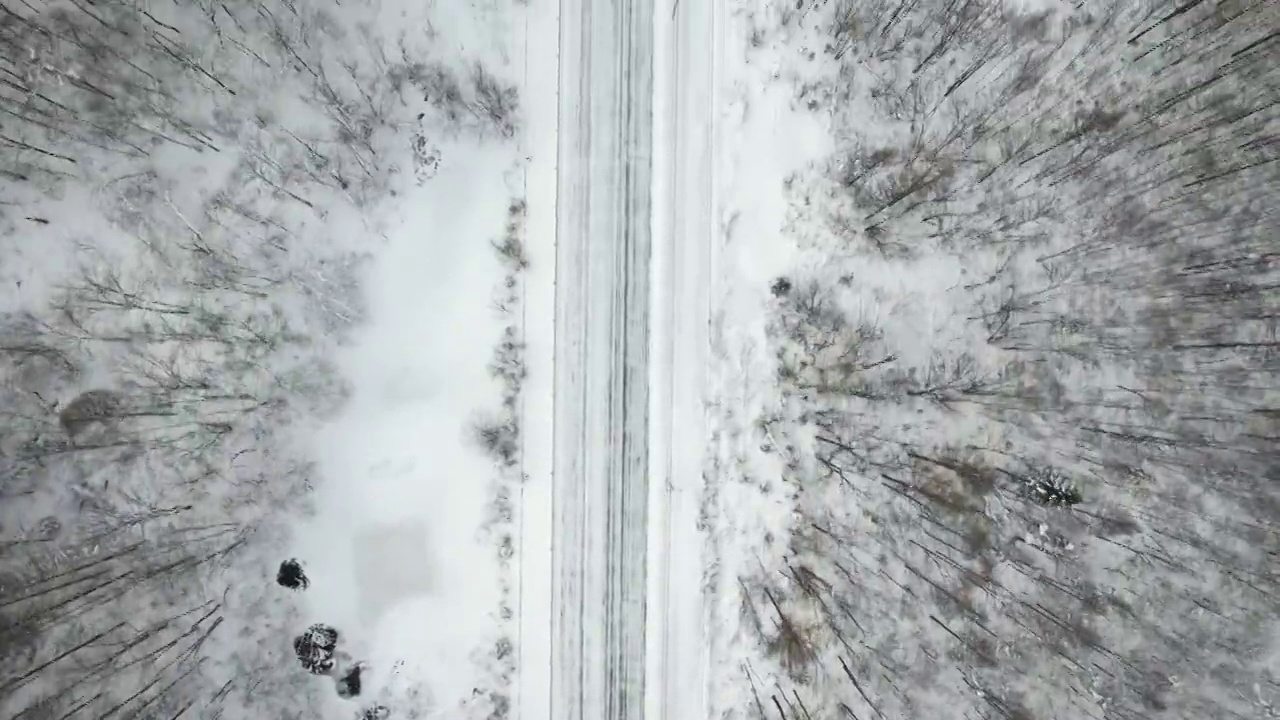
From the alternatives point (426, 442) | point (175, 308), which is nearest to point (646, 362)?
point (426, 442)

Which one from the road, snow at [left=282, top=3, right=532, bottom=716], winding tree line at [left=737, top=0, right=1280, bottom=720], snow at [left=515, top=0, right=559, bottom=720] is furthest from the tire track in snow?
winding tree line at [left=737, top=0, right=1280, bottom=720]

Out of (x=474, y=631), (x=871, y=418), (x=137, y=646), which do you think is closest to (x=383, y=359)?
(x=474, y=631)

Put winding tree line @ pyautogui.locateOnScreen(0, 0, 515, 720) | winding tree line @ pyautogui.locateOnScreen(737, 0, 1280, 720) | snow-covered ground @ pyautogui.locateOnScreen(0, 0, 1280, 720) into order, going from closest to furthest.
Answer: winding tree line @ pyautogui.locateOnScreen(0, 0, 515, 720) → snow-covered ground @ pyautogui.locateOnScreen(0, 0, 1280, 720) → winding tree line @ pyautogui.locateOnScreen(737, 0, 1280, 720)

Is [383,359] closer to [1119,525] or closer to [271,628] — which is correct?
[271,628]

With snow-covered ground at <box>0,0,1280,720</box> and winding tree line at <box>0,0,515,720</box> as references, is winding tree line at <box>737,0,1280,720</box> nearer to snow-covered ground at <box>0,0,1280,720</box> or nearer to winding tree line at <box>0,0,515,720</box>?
snow-covered ground at <box>0,0,1280,720</box>

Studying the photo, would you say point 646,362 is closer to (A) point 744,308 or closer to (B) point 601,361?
(B) point 601,361
